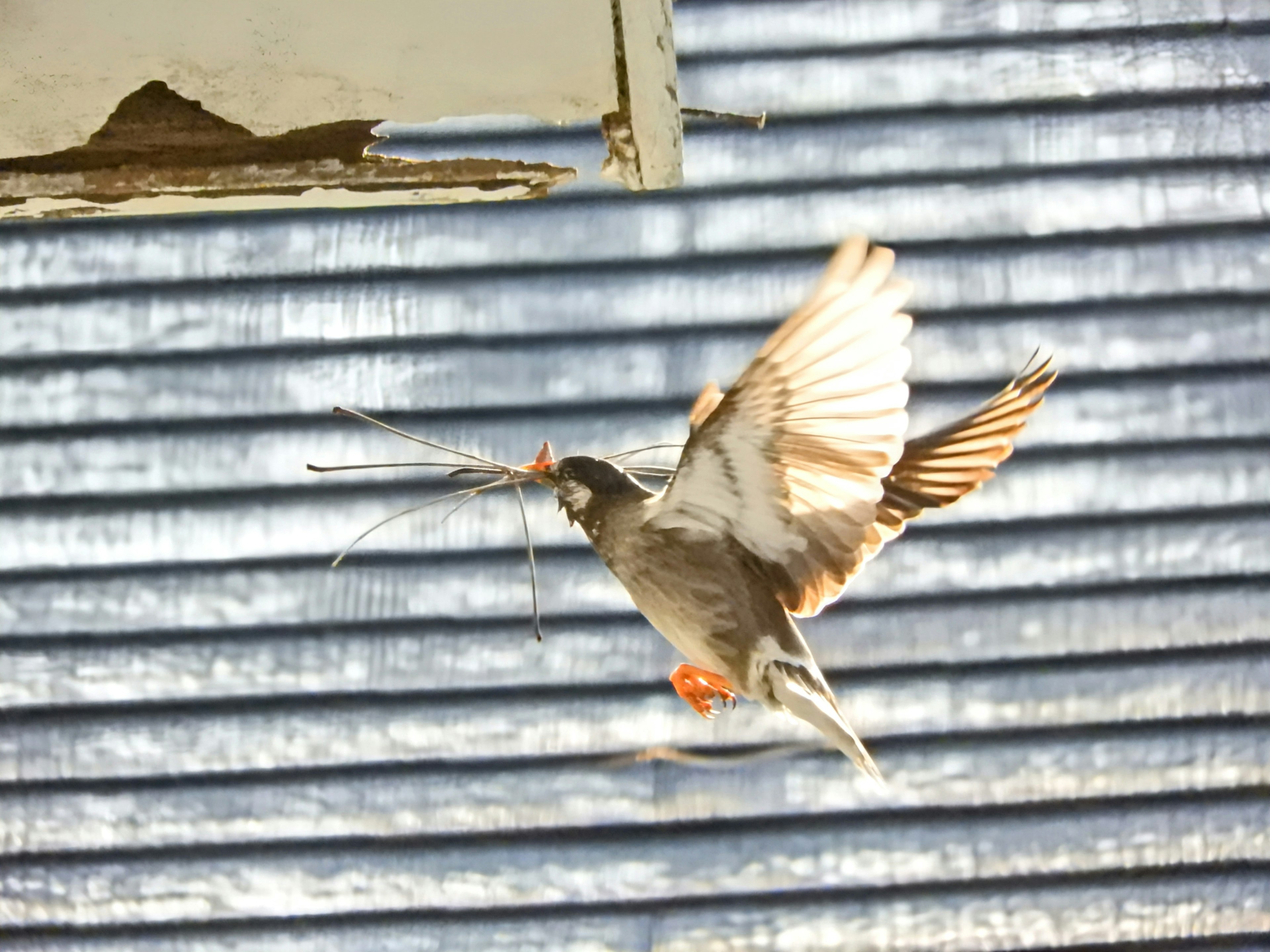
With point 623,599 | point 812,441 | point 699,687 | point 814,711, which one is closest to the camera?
point 812,441

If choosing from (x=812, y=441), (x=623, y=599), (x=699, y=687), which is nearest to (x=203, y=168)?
(x=812, y=441)

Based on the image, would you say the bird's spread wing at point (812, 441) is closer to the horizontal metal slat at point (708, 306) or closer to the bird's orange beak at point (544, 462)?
the bird's orange beak at point (544, 462)

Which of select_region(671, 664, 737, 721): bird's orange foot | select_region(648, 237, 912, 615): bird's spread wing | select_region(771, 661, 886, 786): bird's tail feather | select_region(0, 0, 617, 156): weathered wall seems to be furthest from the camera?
select_region(671, 664, 737, 721): bird's orange foot

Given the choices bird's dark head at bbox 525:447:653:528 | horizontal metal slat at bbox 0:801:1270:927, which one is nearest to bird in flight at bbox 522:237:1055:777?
bird's dark head at bbox 525:447:653:528

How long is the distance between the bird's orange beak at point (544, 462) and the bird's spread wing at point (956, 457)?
1.02ft

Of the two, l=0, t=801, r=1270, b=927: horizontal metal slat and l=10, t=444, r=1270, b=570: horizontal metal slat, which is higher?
l=10, t=444, r=1270, b=570: horizontal metal slat

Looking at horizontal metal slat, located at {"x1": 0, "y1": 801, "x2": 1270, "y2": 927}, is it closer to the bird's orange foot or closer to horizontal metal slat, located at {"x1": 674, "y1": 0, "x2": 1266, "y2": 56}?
the bird's orange foot

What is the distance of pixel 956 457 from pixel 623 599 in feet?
2.18

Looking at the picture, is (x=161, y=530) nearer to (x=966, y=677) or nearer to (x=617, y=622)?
(x=617, y=622)

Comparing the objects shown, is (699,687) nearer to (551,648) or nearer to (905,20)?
(551,648)

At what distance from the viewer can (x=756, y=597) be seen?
1.03m

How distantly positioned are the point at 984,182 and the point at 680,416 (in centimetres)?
57

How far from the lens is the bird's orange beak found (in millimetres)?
957

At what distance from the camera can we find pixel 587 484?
0.96 meters
